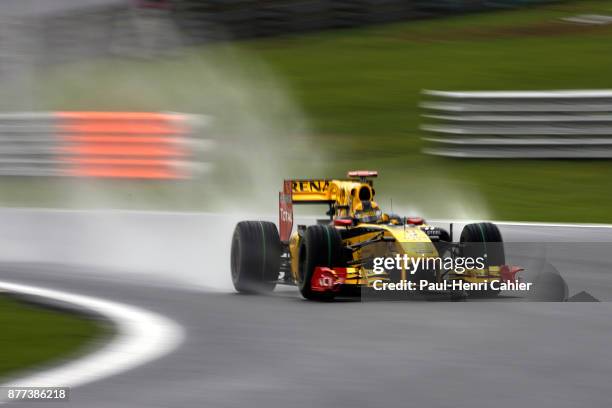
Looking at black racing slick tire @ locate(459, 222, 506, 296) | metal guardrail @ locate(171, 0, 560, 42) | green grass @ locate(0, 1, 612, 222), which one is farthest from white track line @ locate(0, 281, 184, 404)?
metal guardrail @ locate(171, 0, 560, 42)

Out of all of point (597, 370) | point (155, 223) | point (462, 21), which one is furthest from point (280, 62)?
point (597, 370)

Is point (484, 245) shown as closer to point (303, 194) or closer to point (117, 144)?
point (303, 194)

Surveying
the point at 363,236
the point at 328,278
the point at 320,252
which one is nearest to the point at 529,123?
the point at 363,236

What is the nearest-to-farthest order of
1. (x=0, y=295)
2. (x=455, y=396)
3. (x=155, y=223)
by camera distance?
1. (x=455, y=396)
2. (x=0, y=295)
3. (x=155, y=223)

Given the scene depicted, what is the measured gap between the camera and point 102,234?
15.1 metres

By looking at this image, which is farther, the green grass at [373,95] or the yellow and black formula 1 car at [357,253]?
the green grass at [373,95]

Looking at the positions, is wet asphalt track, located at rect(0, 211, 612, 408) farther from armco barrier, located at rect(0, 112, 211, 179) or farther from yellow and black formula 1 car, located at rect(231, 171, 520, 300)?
armco barrier, located at rect(0, 112, 211, 179)

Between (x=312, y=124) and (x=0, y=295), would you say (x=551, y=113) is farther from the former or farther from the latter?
(x=0, y=295)

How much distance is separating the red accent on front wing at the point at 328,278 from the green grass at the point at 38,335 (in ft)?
6.49

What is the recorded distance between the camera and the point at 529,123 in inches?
703

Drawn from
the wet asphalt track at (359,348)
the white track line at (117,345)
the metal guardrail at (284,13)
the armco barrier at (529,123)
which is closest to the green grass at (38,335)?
the white track line at (117,345)

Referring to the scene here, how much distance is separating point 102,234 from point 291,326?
6.70 metres

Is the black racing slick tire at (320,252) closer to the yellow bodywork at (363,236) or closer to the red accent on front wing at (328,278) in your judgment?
the red accent on front wing at (328,278)

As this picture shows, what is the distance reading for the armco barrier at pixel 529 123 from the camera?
1753cm
